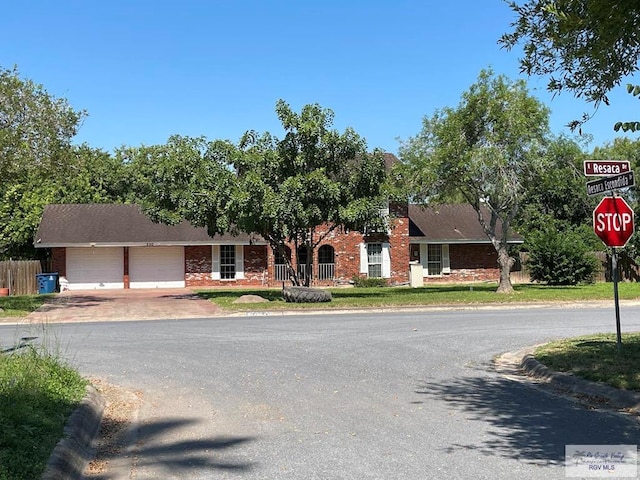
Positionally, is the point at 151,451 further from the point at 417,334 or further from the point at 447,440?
the point at 417,334

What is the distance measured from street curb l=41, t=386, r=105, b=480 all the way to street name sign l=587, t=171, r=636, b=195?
7.60m

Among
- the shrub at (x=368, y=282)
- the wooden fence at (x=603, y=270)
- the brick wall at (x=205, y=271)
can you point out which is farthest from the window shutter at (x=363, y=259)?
the wooden fence at (x=603, y=270)

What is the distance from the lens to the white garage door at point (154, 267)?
114 feet

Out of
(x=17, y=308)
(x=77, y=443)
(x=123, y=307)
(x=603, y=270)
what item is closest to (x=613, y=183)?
(x=77, y=443)

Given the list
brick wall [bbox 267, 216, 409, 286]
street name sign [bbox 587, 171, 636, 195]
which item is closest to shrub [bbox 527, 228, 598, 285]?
brick wall [bbox 267, 216, 409, 286]

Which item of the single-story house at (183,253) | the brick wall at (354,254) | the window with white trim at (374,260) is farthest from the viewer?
the window with white trim at (374,260)

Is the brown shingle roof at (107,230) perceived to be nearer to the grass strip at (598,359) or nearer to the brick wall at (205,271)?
the brick wall at (205,271)

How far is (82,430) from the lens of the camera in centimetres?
634

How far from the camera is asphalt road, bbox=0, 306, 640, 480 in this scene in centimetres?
559

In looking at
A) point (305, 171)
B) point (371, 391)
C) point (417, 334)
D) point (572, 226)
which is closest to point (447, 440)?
point (371, 391)

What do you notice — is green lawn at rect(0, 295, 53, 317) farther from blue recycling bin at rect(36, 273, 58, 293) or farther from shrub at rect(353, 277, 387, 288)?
shrub at rect(353, 277, 387, 288)

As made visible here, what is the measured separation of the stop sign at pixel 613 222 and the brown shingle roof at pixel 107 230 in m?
24.0

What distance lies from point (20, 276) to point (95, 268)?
11.6ft

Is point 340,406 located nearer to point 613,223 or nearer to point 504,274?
point 613,223
